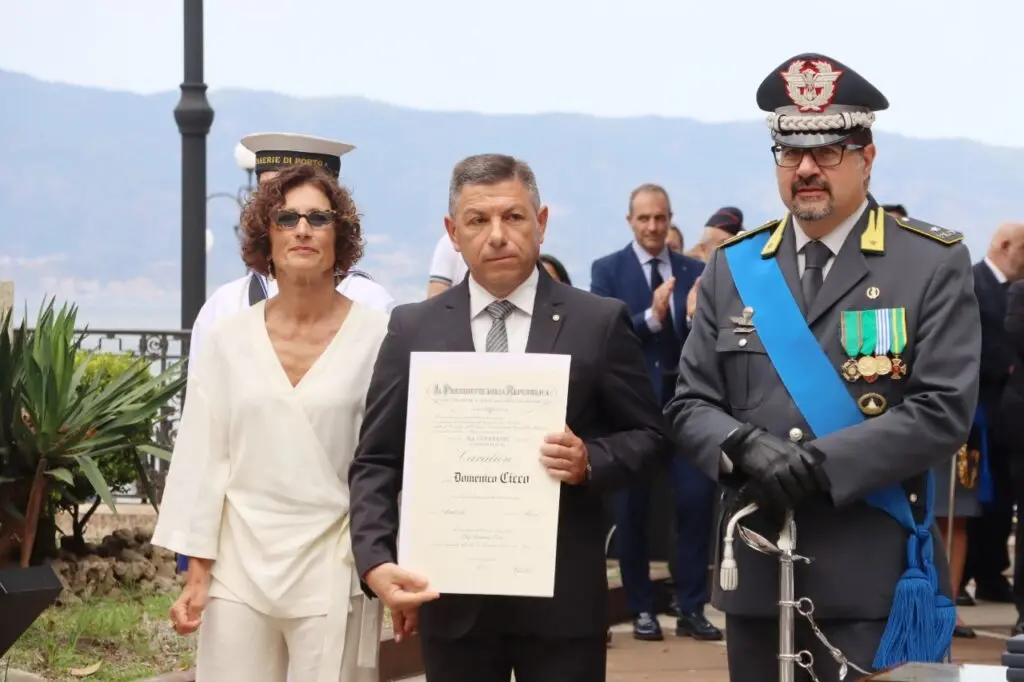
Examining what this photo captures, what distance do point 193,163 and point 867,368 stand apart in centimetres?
901

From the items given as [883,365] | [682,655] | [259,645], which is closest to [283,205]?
[259,645]

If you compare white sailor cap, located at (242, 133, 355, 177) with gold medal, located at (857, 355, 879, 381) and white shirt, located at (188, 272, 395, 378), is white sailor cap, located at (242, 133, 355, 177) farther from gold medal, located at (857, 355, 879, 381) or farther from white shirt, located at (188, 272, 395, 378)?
gold medal, located at (857, 355, 879, 381)

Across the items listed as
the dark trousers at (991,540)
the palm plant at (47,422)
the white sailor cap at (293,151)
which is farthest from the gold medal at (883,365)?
the dark trousers at (991,540)

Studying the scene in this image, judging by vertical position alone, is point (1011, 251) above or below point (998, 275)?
above

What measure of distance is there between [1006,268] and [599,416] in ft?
18.8

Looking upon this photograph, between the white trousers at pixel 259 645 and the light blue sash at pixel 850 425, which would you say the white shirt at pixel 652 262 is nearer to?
the light blue sash at pixel 850 425

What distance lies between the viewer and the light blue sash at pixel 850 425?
13.6ft

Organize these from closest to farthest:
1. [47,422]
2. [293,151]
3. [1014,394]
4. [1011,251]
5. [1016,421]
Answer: [293,151] → [47,422] → [1016,421] → [1014,394] → [1011,251]

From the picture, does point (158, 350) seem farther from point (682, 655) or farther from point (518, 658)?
point (518, 658)

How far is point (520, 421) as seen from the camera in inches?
163

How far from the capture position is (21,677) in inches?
268

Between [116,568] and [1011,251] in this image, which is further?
[1011,251]

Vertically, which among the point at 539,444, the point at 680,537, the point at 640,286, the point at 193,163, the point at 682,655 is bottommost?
the point at 682,655

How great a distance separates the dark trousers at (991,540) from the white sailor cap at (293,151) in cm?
538
